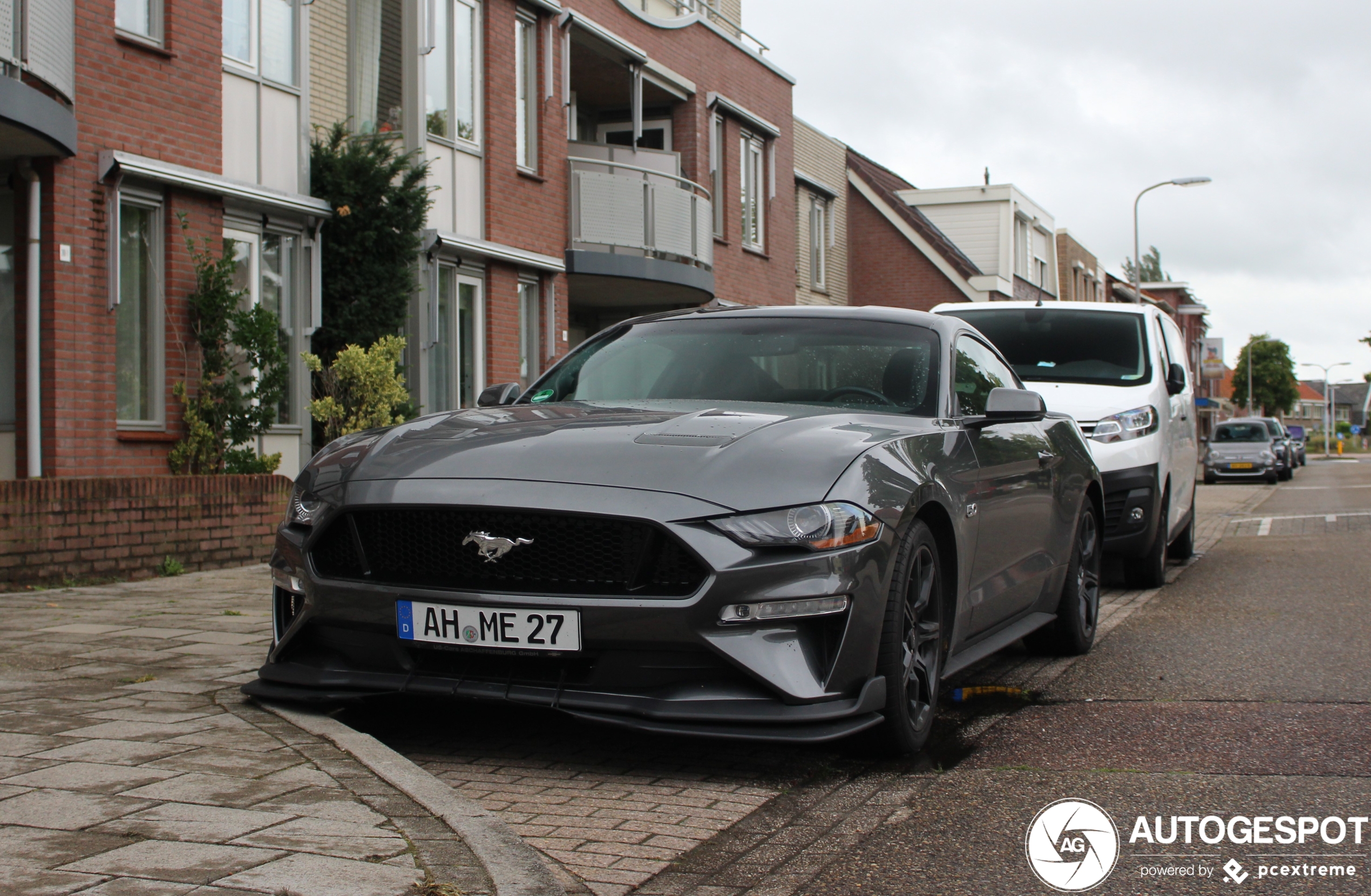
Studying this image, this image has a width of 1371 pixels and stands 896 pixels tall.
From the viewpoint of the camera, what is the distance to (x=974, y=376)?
19.9 ft

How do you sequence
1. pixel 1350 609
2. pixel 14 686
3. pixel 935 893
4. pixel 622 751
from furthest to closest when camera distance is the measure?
pixel 1350 609
pixel 14 686
pixel 622 751
pixel 935 893

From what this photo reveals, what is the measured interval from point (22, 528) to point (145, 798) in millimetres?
5680

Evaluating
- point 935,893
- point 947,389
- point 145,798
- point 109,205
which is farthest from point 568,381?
point 109,205

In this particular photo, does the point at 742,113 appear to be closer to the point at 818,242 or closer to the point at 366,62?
the point at 818,242

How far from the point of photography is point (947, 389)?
5.49 metres

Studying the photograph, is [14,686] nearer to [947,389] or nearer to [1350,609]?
[947,389]

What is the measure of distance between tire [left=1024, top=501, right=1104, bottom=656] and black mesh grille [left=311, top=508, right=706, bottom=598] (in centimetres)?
308

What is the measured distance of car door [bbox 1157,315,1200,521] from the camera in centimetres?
1073

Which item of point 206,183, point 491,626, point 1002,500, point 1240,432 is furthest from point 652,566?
point 1240,432

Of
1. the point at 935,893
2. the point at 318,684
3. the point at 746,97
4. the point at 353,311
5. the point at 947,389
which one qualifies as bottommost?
the point at 935,893

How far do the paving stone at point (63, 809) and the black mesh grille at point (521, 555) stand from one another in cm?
103

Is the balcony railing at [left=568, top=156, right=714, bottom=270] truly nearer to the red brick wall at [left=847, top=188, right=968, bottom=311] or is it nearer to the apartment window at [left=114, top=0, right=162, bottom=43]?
the apartment window at [left=114, top=0, right=162, bottom=43]

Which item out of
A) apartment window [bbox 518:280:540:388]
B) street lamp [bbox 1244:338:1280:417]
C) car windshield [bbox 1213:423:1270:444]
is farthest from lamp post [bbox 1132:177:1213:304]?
street lamp [bbox 1244:338:1280:417]

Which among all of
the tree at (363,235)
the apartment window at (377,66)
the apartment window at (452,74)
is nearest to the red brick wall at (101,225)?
the tree at (363,235)
